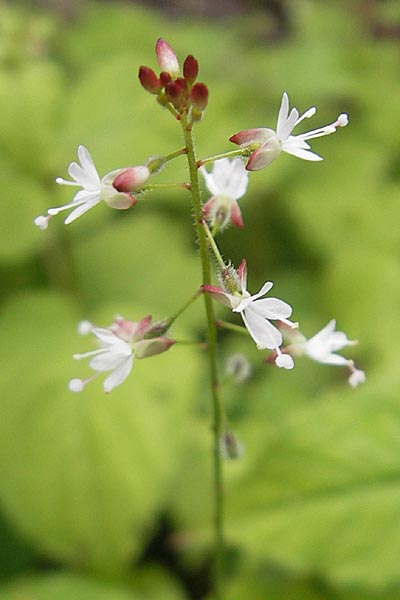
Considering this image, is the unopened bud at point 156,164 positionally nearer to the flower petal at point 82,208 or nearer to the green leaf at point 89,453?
the flower petal at point 82,208

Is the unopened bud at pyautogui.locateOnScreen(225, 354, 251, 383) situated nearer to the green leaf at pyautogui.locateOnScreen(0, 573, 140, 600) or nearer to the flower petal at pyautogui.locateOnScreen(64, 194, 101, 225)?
the flower petal at pyautogui.locateOnScreen(64, 194, 101, 225)

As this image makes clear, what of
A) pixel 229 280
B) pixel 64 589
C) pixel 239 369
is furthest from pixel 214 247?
pixel 64 589

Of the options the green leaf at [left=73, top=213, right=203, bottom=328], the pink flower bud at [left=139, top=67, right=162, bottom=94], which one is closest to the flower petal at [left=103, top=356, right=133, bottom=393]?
the pink flower bud at [left=139, top=67, right=162, bottom=94]

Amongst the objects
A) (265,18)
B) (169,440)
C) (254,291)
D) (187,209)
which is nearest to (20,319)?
(169,440)

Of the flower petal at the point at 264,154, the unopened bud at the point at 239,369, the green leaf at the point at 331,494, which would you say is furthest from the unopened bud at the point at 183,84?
the green leaf at the point at 331,494

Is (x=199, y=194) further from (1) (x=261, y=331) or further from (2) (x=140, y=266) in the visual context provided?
(2) (x=140, y=266)

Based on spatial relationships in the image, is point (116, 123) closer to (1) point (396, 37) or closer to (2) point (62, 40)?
(2) point (62, 40)
